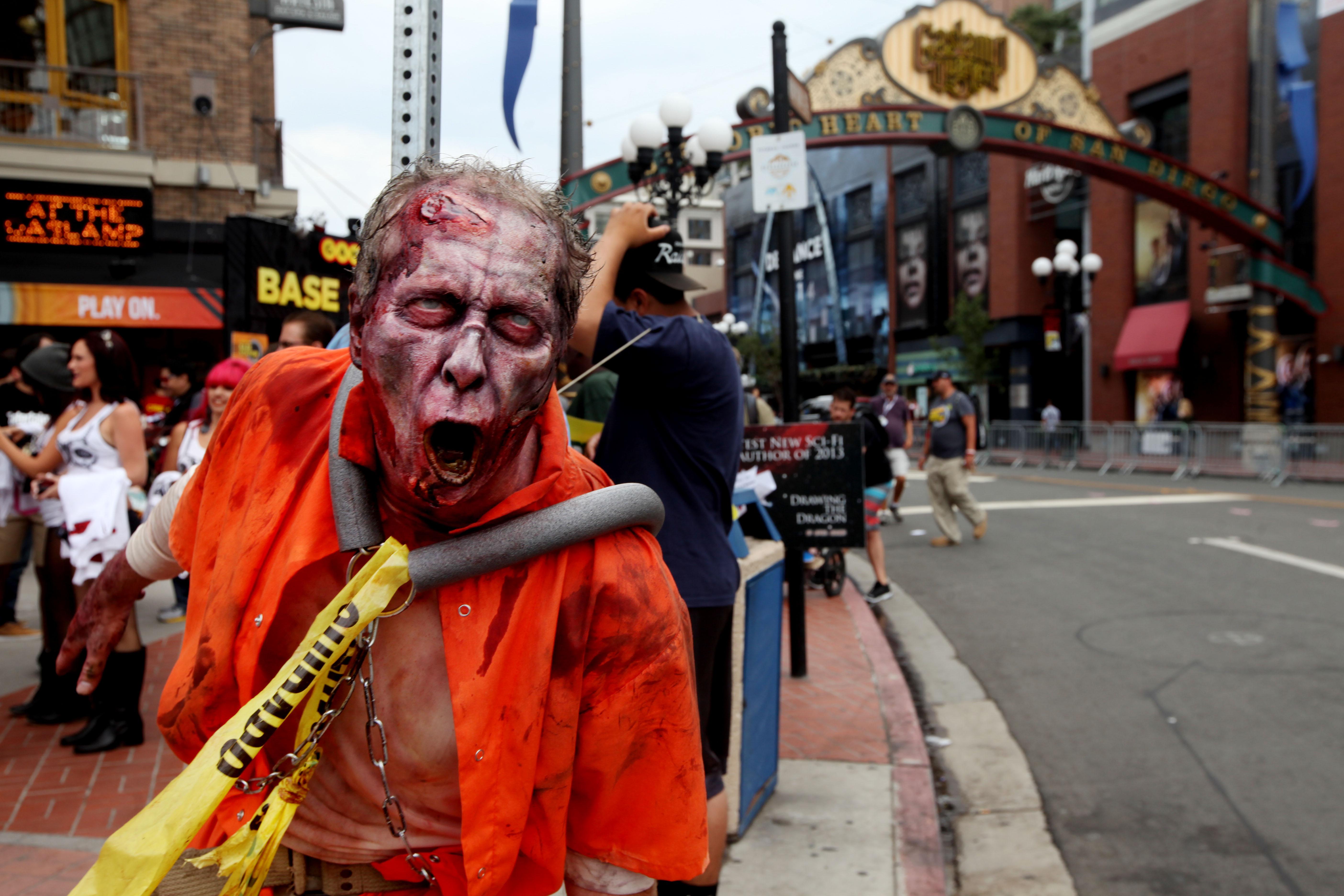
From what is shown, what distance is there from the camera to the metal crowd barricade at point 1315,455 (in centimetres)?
1702

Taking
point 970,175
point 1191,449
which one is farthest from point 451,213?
point 970,175

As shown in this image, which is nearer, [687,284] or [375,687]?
[375,687]

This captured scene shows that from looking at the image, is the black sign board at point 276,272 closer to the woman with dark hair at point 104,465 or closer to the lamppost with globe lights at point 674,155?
the lamppost with globe lights at point 674,155

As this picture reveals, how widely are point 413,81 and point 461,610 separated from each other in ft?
4.06

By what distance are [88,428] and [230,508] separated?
379cm

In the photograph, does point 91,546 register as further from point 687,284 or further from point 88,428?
→ point 687,284

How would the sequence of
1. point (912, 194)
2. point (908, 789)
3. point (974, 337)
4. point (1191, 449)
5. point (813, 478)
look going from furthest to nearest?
point (912, 194), point (974, 337), point (1191, 449), point (813, 478), point (908, 789)

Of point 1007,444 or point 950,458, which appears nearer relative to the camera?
point 950,458

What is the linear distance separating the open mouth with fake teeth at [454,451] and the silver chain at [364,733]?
0.17 metres

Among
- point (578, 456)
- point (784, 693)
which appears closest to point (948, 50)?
point (784, 693)

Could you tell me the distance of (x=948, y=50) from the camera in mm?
13758

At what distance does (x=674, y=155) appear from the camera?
31.1 ft

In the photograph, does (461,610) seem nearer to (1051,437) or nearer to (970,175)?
(1051,437)

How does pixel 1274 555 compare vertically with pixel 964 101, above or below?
below
